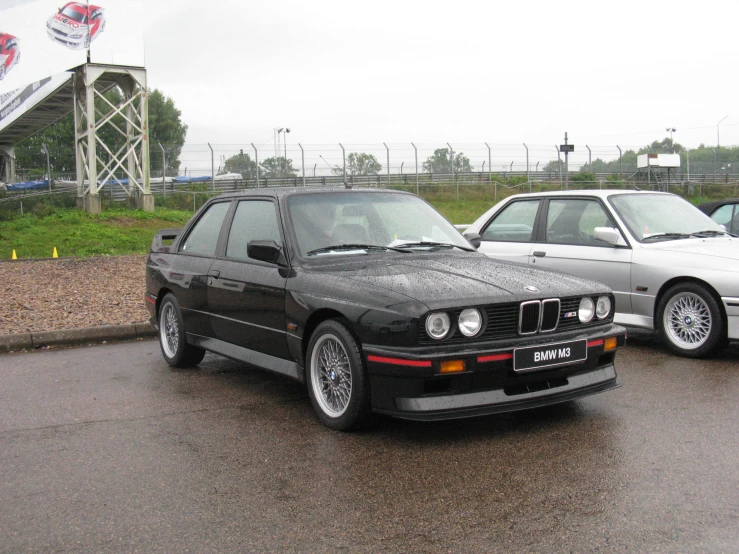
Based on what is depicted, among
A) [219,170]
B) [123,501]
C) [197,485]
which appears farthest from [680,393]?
[219,170]

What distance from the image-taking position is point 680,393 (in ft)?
19.0

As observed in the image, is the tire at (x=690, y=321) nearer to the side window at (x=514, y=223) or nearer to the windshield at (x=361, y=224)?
the side window at (x=514, y=223)

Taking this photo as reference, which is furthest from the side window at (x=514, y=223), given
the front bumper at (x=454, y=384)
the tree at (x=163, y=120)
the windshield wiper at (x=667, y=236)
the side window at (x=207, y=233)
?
the tree at (x=163, y=120)

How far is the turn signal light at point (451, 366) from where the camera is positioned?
4438 mm

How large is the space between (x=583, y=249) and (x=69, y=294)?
7505 millimetres

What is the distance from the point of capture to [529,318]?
4.77 m

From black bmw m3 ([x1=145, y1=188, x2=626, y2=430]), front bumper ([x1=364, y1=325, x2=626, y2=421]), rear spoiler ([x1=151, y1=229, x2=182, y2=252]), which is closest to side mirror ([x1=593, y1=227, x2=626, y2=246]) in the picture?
black bmw m3 ([x1=145, y1=188, x2=626, y2=430])

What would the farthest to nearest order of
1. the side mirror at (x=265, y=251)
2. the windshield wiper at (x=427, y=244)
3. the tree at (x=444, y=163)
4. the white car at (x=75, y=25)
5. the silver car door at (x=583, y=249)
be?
the tree at (x=444, y=163), the white car at (x=75, y=25), the silver car door at (x=583, y=249), the windshield wiper at (x=427, y=244), the side mirror at (x=265, y=251)

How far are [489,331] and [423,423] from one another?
88 centimetres

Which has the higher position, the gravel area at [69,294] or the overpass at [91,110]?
the overpass at [91,110]

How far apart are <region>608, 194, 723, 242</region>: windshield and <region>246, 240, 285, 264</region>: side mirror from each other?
3969mm

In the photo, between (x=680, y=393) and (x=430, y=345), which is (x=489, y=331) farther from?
(x=680, y=393)

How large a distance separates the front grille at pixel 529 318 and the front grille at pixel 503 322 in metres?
0.02

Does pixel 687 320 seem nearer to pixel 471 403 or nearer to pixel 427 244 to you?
pixel 427 244
